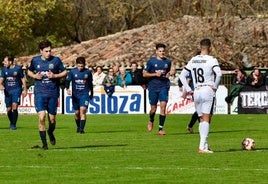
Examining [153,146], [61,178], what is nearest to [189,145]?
[153,146]

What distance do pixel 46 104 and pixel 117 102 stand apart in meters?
23.6

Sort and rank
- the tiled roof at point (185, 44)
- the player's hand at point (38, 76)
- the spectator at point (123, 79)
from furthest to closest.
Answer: the tiled roof at point (185, 44), the spectator at point (123, 79), the player's hand at point (38, 76)

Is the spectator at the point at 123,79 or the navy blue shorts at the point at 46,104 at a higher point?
the navy blue shorts at the point at 46,104

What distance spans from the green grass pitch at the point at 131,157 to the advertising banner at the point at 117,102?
1269cm

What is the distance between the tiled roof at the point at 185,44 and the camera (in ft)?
196

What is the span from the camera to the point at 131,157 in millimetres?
21453

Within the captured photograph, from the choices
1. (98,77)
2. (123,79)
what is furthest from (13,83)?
(98,77)

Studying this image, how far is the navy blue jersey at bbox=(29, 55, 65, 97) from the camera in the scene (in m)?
23.7

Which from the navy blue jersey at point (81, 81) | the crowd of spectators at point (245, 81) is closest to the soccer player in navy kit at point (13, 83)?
the navy blue jersey at point (81, 81)

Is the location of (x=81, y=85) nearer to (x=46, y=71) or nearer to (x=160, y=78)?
(x=160, y=78)

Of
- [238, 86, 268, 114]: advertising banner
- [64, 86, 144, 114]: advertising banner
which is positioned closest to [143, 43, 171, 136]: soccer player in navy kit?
[238, 86, 268, 114]: advertising banner

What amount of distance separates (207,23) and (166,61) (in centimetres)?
2979

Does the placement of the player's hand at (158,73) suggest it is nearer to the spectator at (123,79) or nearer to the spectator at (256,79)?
the spectator at (256,79)

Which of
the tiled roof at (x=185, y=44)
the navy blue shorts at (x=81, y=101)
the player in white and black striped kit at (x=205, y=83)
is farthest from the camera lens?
the tiled roof at (x=185, y=44)
